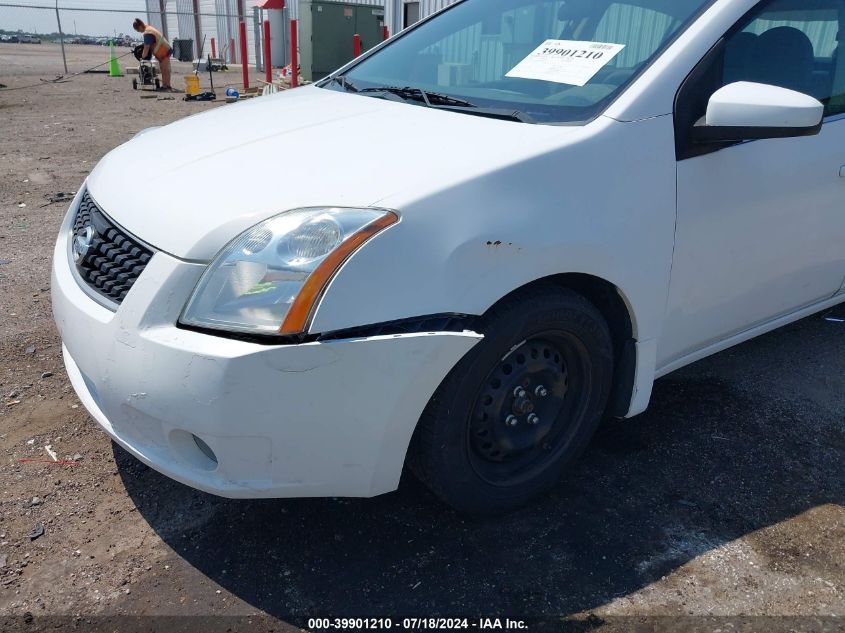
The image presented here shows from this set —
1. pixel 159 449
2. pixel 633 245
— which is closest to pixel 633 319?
pixel 633 245

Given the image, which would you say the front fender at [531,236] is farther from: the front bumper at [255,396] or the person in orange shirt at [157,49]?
the person in orange shirt at [157,49]

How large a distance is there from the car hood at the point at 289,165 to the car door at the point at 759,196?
55 centimetres

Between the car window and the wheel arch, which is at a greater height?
the car window

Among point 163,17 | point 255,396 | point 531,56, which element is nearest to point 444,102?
point 531,56

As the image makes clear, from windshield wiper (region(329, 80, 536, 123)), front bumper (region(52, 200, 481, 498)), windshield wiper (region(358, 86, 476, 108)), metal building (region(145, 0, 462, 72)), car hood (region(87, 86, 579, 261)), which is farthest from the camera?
metal building (region(145, 0, 462, 72))

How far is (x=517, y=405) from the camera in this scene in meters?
2.25

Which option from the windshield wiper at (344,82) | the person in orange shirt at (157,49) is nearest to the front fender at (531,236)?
the windshield wiper at (344,82)

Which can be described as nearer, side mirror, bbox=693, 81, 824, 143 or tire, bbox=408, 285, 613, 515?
tire, bbox=408, 285, 613, 515

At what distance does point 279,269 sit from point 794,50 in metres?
2.27

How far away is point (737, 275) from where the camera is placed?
8.59ft

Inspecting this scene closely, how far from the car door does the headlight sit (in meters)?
1.13

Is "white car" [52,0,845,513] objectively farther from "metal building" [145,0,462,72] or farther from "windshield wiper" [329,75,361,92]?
"metal building" [145,0,462,72]

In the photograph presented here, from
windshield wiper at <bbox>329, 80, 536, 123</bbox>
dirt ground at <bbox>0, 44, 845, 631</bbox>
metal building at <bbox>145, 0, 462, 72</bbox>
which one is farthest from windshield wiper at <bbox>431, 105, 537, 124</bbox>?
metal building at <bbox>145, 0, 462, 72</bbox>

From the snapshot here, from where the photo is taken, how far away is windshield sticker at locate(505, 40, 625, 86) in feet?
8.08
